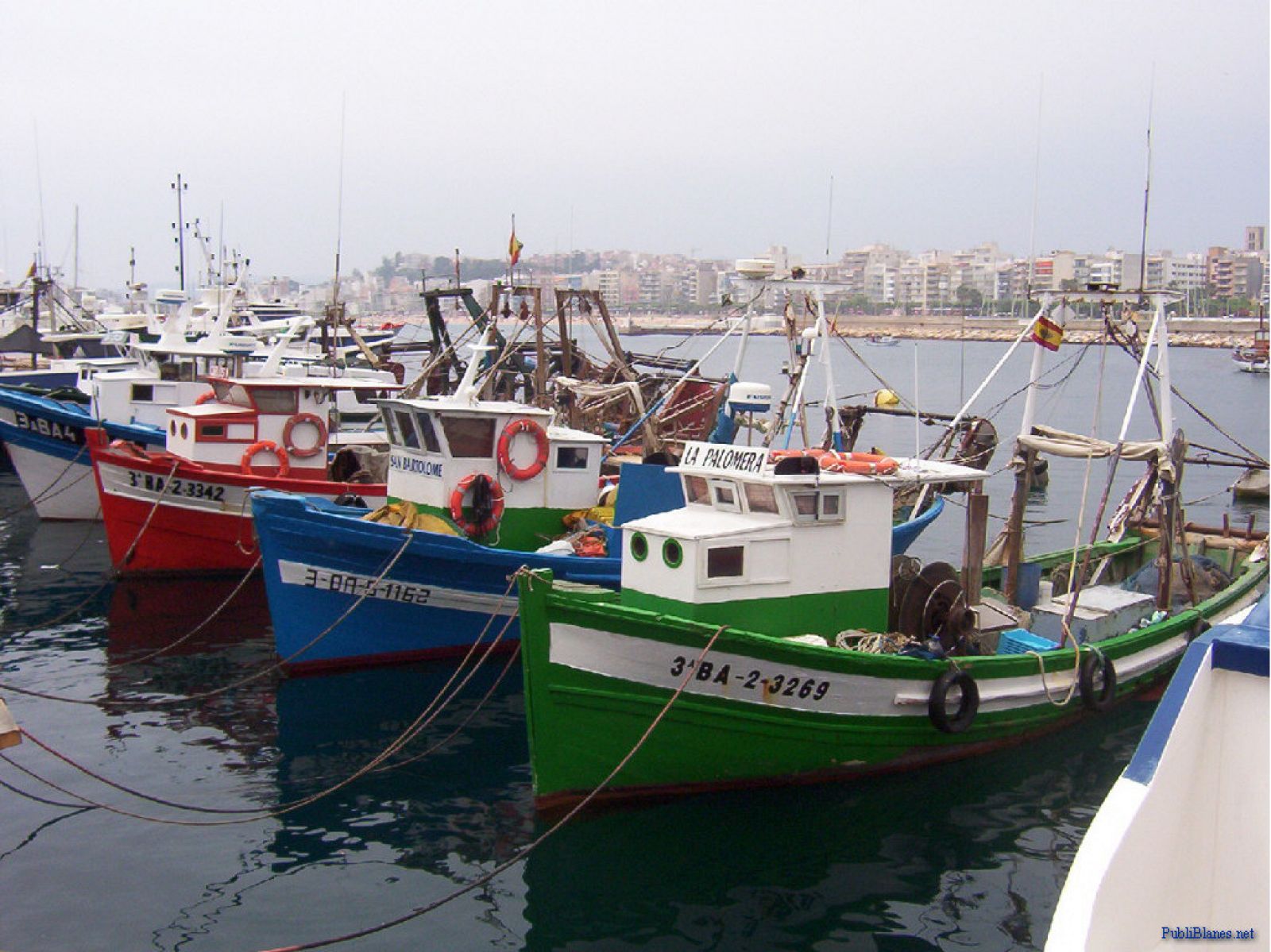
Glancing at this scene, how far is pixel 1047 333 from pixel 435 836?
10.0m

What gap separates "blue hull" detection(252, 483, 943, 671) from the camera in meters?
16.9

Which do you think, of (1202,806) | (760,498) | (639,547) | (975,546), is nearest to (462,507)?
(639,547)

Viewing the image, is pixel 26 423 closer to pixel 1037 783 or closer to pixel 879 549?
pixel 879 549

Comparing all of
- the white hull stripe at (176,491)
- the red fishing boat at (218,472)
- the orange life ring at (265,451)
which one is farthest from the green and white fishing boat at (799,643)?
the white hull stripe at (176,491)

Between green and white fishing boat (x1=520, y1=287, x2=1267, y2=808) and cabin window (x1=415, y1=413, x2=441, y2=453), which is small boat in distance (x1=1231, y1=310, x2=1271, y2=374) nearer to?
green and white fishing boat (x1=520, y1=287, x2=1267, y2=808)

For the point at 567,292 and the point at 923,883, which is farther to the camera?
the point at 567,292

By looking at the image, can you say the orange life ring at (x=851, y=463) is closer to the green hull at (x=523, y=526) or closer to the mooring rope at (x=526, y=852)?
the mooring rope at (x=526, y=852)

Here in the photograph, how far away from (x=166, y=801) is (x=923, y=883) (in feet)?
26.1

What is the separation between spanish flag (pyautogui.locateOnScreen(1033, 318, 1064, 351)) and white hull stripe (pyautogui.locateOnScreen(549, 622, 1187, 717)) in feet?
15.7

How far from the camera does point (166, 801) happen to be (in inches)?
513

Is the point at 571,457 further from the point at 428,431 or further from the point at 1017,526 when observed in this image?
the point at 1017,526

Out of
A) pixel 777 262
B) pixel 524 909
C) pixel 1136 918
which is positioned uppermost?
pixel 777 262

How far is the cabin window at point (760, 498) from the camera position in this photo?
13462mm

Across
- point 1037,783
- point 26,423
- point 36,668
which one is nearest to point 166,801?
point 36,668
